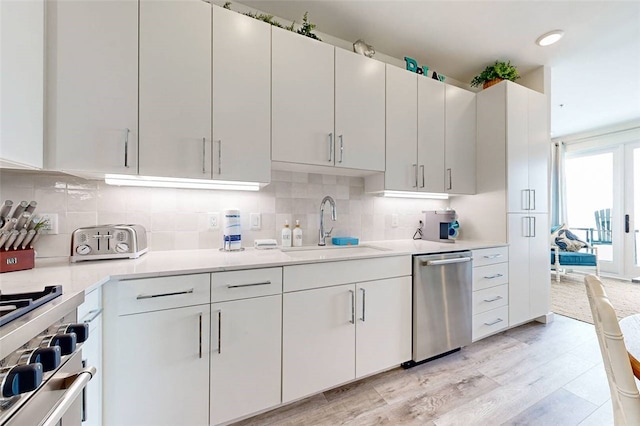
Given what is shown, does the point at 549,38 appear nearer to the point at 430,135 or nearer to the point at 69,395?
the point at 430,135

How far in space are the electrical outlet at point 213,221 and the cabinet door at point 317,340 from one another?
0.80 meters

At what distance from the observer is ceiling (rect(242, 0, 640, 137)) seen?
1.98 m

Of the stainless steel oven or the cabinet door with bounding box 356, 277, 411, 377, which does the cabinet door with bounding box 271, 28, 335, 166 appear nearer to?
the cabinet door with bounding box 356, 277, 411, 377

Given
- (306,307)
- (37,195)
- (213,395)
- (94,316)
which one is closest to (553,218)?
(306,307)

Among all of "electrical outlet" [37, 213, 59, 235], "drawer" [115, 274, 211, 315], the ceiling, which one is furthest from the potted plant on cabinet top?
"electrical outlet" [37, 213, 59, 235]

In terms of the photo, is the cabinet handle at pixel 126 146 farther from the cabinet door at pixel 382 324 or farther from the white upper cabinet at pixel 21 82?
the cabinet door at pixel 382 324

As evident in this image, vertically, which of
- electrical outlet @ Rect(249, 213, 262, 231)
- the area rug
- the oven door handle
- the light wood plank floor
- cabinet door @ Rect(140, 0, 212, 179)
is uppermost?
cabinet door @ Rect(140, 0, 212, 179)

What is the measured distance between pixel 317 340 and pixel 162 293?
91cm

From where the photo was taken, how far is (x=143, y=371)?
3.87ft

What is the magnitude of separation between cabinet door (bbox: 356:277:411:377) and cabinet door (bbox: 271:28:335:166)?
39.1 inches

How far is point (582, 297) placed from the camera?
3516mm

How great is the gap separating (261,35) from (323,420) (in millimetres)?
2401

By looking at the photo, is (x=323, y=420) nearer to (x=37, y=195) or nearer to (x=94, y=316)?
(x=94, y=316)

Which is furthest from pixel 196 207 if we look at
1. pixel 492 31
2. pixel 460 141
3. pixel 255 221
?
pixel 492 31
